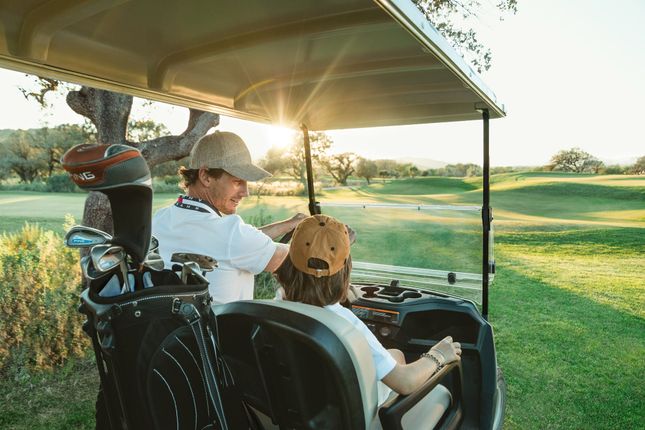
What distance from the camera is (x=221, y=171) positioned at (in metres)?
2.13

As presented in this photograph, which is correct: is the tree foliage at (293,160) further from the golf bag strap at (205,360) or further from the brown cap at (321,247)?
the golf bag strap at (205,360)

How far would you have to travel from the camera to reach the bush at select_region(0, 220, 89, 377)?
12.4ft

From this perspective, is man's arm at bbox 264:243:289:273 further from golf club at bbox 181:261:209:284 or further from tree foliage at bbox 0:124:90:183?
tree foliage at bbox 0:124:90:183

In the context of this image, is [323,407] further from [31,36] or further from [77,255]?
[77,255]

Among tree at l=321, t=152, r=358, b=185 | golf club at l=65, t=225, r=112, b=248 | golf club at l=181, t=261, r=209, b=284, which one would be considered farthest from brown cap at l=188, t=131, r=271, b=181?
tree at l=321, t=152, r=358, b=185

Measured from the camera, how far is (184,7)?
1.57 m

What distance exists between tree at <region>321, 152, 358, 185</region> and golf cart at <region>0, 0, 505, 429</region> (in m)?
3.25

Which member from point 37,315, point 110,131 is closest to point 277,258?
point 37,315

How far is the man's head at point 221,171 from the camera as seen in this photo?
6.93 ft

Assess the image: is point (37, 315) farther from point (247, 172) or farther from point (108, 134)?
point (247, 172)

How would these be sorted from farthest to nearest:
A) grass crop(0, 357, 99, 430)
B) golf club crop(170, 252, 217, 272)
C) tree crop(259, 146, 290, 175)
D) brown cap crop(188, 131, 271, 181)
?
tree crop(259, 146, 290, 175) → grass crop(0, 357, 99, 430) → brown cap crop(188, 131, 271, 181) → golf club crop(170, 252, 217, 272)

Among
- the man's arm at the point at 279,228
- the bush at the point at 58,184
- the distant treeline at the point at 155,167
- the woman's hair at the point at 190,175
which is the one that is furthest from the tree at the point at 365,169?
the bush at the point at 58,184

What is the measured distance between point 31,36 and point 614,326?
7.01 metres

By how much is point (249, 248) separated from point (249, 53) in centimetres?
82
